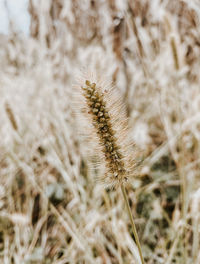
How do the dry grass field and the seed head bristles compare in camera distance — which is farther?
the dry grass field

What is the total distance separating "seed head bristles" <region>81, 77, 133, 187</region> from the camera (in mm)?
628

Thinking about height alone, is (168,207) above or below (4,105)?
below

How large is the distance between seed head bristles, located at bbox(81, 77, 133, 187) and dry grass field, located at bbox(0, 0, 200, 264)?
40 mm

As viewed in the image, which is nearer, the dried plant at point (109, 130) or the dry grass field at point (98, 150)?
the dried plant at point (109, 130)

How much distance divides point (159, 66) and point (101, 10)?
917 millimetres

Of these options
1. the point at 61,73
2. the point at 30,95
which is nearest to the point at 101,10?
the point at 61,73

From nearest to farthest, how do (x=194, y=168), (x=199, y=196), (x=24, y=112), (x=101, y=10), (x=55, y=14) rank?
(x=199, y=196) → (x=194, y=168) → (x=24, y=112) → (x=101, y=10) → (x=55, y=14)

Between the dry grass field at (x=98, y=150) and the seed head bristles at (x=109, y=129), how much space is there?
40 millimetres

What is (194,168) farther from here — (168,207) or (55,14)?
(55,14)

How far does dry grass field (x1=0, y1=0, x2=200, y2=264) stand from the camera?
45.5 inches

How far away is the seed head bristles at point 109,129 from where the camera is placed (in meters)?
0.63

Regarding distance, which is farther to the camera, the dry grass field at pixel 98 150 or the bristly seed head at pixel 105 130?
the dry grass field at pixel 98 150

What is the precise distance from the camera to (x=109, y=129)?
649mm

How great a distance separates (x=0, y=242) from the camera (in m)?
1.54
